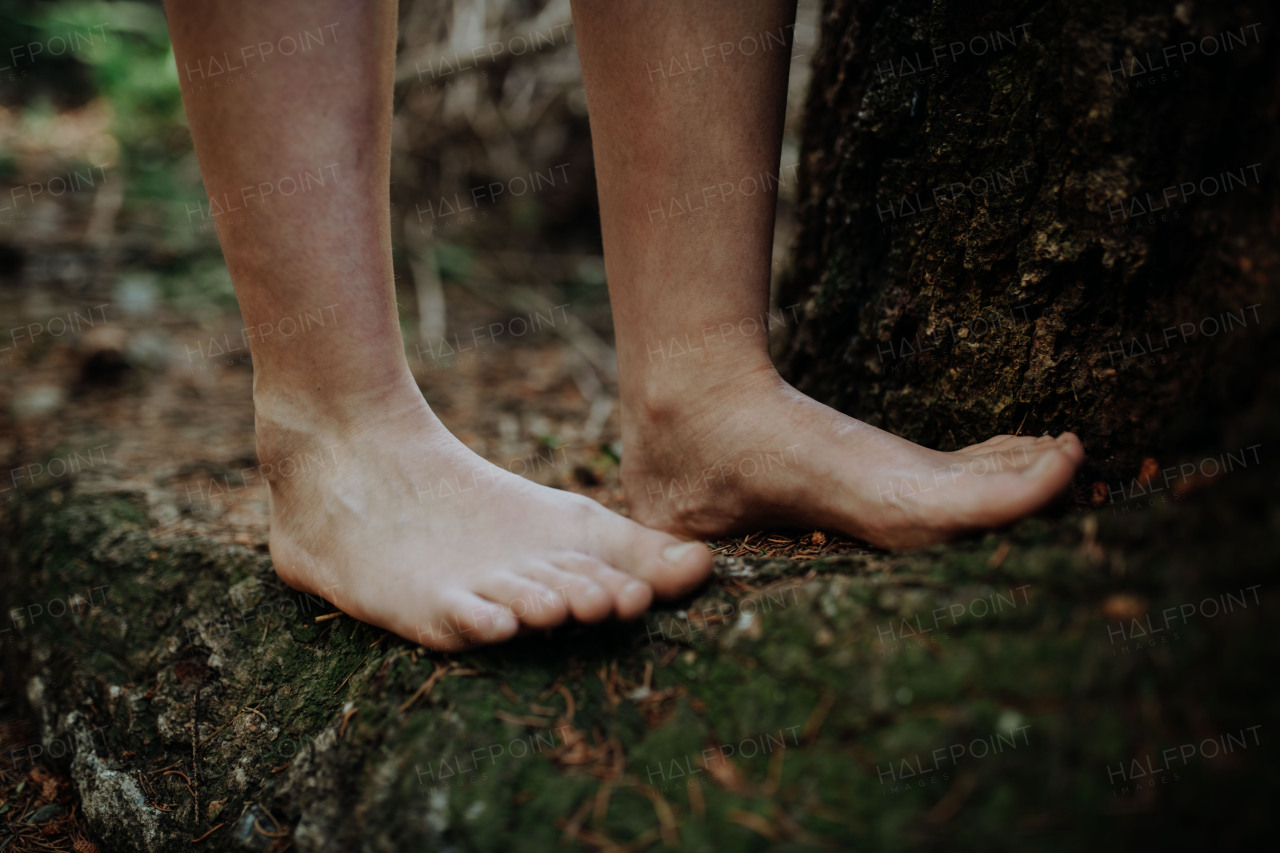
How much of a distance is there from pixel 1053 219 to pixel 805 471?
0.52m

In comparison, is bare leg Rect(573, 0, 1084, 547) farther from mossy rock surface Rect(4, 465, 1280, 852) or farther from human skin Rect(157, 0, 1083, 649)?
mossy rock surface Rect(4, 465, 1280, 852)

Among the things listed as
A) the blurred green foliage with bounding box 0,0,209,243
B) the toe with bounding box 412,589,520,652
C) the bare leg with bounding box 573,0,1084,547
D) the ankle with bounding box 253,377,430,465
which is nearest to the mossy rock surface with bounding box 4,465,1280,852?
the toe with bounding box 412,589,520,652

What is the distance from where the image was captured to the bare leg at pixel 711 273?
1.08m

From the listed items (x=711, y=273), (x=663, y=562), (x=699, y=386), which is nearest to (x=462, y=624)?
(x=663, y=562)

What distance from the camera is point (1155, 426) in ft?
3.22

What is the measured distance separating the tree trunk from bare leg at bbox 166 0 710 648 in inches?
24.1

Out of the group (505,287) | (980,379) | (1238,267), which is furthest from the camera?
(505,287)

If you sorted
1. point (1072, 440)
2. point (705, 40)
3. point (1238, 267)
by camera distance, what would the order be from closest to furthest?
1. point (1238, 267)
2. point (1072, 440)
3. point (705, 40)

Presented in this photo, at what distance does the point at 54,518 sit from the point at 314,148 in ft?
3.88

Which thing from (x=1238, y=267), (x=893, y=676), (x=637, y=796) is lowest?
(x=637, y=796)

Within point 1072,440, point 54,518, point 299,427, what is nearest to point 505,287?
point 54,518

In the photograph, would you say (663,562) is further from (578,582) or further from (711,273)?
(711,273)

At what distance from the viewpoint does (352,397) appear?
1.08 metres

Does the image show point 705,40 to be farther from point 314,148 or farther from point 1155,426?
point 1155,426
